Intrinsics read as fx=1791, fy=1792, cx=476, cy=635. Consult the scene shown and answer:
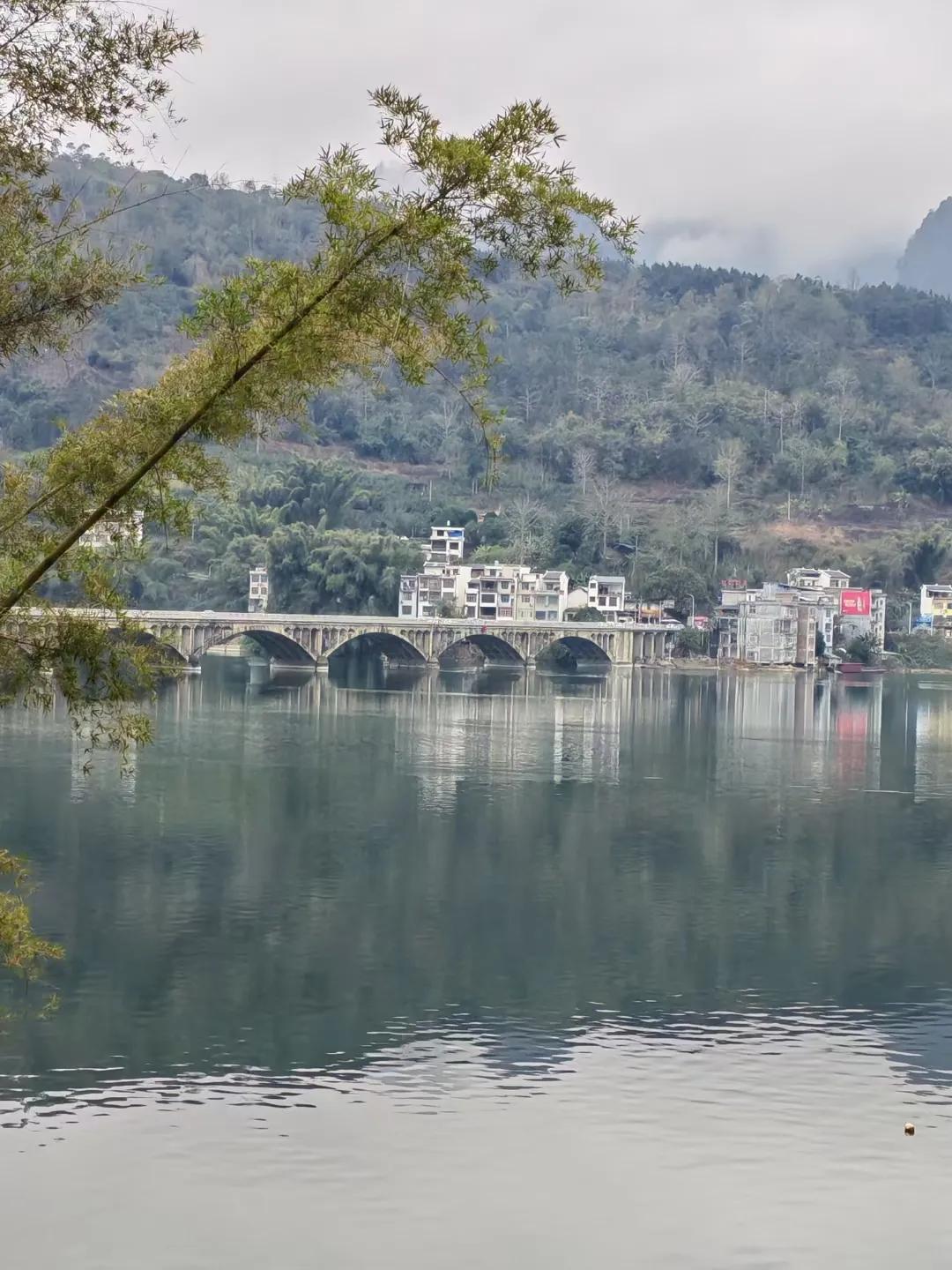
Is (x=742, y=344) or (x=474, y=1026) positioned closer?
(x=474, y=1026)

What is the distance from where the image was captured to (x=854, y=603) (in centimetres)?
12381

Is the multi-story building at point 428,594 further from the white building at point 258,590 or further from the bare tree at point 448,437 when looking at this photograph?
the bare tree at point 448,437

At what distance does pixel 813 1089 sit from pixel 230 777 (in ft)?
87.4

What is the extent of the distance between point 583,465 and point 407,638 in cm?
6192

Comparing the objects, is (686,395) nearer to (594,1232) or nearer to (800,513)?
(800,513)

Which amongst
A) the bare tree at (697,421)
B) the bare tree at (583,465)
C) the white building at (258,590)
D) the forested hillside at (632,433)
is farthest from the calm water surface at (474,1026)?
the bare tree at (697,421)

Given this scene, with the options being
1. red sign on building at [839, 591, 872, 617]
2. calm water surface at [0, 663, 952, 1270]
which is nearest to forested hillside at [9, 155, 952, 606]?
red sign on building at [839, 591, 872, 617]

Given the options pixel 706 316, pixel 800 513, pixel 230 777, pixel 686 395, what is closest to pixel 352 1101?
pixel 230 777

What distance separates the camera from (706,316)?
194 meters

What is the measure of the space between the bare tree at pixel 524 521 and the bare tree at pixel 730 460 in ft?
67.8

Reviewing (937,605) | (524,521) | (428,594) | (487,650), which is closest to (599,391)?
(524,521)

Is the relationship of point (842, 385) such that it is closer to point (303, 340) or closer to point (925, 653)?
point (925, 653)

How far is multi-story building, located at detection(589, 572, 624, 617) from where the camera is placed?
387 ft

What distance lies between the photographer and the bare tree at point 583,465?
511 feet
